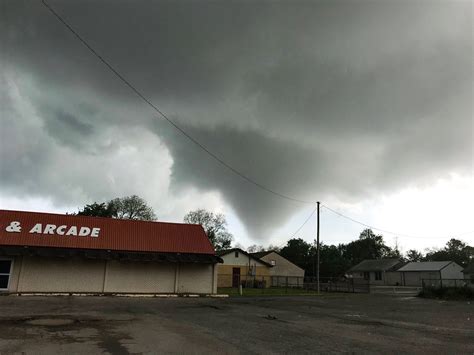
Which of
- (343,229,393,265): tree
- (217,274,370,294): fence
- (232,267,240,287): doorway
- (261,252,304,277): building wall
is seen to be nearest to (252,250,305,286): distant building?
(261,252,304,277): building wall

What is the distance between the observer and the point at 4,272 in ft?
89.8

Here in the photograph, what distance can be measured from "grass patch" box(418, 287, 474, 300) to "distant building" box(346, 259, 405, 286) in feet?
132

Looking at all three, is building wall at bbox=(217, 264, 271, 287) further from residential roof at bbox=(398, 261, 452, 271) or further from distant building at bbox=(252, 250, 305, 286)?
residential roof at bbox=(398, 261, 452, 271)

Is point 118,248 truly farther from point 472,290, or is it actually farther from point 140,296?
point 472,290

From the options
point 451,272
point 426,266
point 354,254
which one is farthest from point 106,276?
point 354,254

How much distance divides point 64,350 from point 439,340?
9977mm

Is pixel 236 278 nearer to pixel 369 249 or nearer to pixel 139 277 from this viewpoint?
pixel 139 277

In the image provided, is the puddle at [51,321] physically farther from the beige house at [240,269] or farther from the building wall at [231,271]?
the beige house at [240,269]

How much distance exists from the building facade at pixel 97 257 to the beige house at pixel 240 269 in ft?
58.6

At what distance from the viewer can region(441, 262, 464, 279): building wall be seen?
70.1 meters

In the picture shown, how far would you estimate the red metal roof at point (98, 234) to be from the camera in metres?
29.0

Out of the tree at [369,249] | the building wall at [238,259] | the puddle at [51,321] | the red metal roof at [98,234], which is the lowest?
the puddle at [51,321]

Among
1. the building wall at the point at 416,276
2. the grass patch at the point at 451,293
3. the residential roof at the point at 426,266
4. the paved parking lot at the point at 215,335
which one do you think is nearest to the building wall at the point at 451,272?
the residential roof at the point at 426,266

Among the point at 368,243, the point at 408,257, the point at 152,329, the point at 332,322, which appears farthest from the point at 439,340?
the point at 408,257
